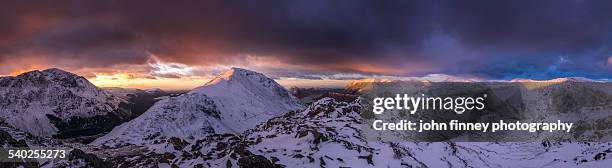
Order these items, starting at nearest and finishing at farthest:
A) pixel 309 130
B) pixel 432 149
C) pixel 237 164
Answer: pixel 237 164
pixel 309 130
pixel 432 149

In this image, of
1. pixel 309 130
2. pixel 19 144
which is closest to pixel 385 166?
pixel 309 130

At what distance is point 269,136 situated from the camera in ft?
496

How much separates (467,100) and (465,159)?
8786cm

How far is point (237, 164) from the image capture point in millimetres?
103500

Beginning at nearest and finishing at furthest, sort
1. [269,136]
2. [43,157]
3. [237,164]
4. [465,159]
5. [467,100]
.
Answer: [43,157] < [237,164] < [467,100] < [269,136] < [465,159]

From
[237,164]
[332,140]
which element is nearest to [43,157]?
[237,164]

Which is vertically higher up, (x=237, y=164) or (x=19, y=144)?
(x=19, y=144)

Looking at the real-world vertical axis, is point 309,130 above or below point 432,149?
above

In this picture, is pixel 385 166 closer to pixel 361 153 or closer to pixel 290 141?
pixel 361 153

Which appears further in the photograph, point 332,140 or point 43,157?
point 332,140

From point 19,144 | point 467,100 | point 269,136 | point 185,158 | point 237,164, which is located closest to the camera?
point 19,144

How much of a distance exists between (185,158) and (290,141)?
1261 inches

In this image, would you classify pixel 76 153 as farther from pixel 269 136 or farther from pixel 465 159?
pixel 465 159

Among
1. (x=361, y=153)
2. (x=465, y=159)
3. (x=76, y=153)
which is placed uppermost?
(x=76, y=153)
